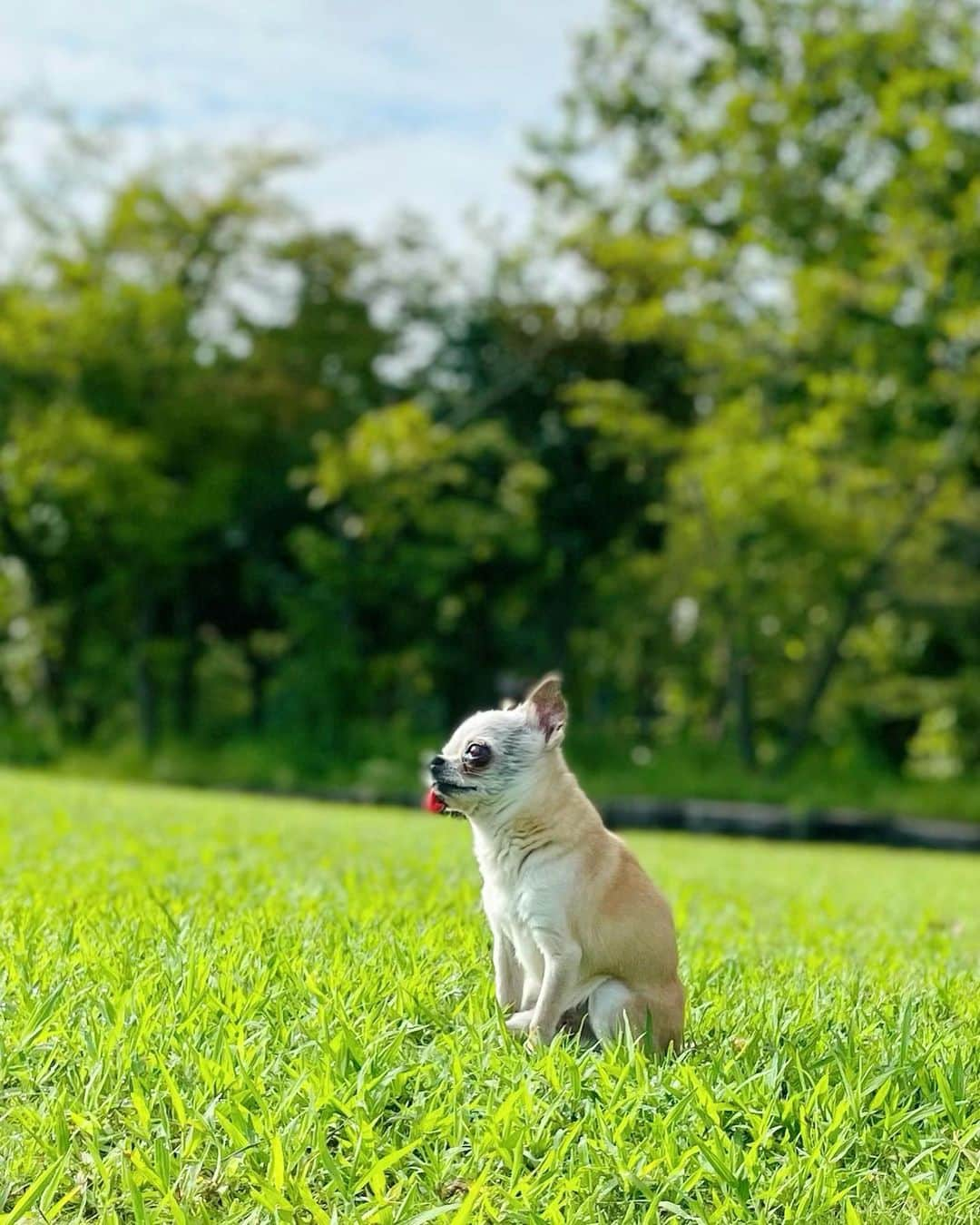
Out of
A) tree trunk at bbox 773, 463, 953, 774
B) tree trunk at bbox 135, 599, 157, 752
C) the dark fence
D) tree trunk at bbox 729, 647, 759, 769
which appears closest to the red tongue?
the dark fence

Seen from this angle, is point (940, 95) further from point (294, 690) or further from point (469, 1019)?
point (469, 1019)

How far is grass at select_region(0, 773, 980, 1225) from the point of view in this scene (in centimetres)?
267

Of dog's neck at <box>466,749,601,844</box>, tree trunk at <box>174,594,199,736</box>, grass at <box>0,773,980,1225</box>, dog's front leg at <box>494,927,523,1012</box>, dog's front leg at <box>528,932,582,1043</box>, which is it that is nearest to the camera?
grass at <box>0,773,980,1225</box>

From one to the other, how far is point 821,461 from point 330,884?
1623 centimetres

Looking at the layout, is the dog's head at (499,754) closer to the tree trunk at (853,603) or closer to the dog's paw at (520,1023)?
the dog's paw at (520,1023)

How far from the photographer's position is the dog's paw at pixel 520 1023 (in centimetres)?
326

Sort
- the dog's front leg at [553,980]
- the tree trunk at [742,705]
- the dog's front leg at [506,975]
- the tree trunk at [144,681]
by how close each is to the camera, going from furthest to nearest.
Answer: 1. the tree trunk at [144,681]
2. the tree trunk at [742,705]
3. the dog's front leg at [506,975]
4. the dog's front leg at [553,980]

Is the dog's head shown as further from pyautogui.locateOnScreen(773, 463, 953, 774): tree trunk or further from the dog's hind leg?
pyautogui.locateOnScreen(773, 463, 953, 774): tree trunk

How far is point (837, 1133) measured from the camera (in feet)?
9.75

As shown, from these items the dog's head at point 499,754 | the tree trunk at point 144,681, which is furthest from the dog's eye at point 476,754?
the tree trunk at point 144,681

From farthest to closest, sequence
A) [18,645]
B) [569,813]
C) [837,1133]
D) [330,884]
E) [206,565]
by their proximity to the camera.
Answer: [18,645] < [206,565] < [330,884] < [569,813] < [837,1133]

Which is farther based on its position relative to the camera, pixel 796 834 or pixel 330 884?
pixel 796 834

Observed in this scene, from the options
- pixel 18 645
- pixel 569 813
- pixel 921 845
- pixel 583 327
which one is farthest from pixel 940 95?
pixel 18 645

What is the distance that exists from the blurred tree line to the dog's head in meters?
16.7
